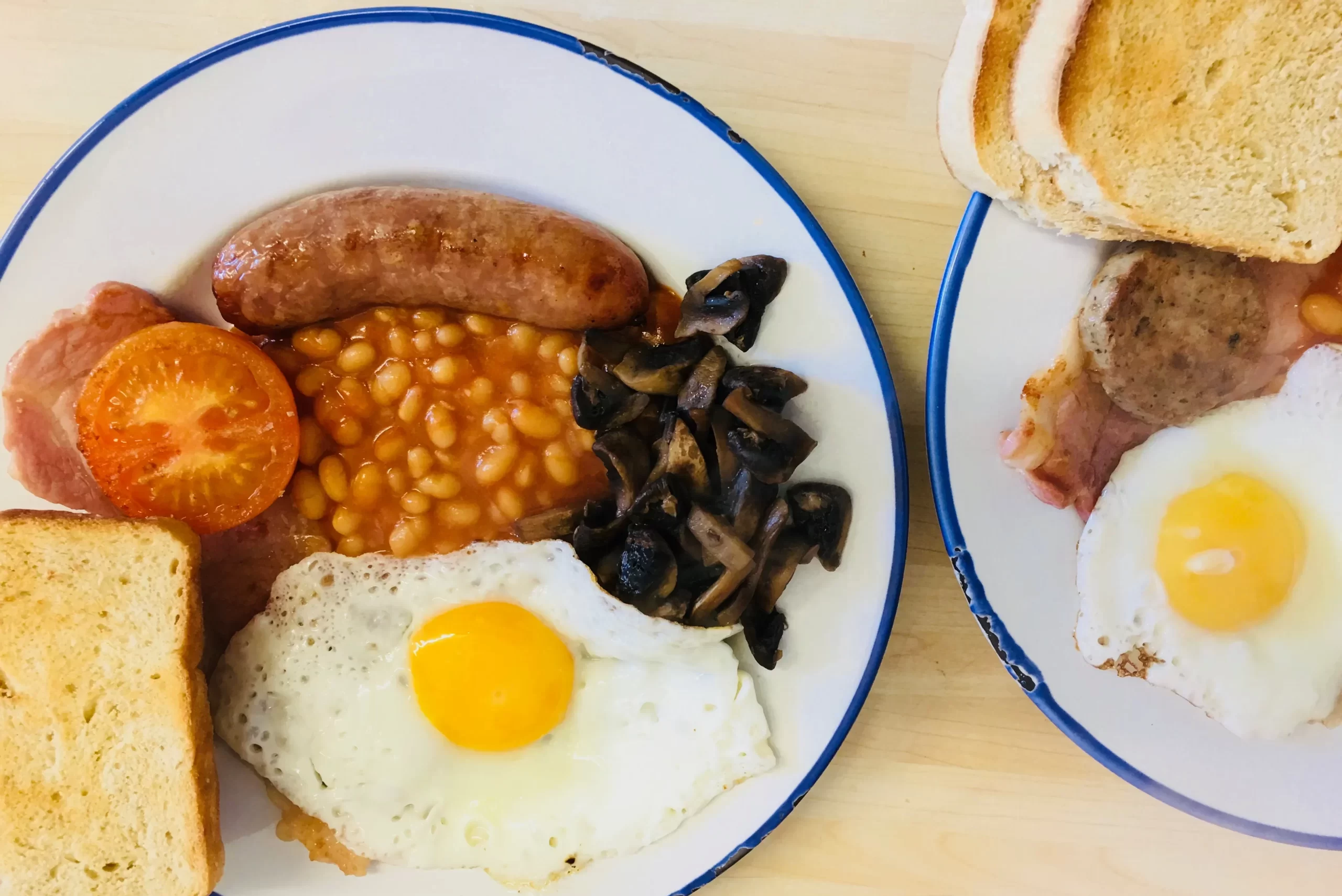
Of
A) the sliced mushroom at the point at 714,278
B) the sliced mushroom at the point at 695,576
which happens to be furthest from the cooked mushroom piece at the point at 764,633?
the sliced mushroom at the point at 714,278

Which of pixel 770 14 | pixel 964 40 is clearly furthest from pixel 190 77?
pixel 964 40

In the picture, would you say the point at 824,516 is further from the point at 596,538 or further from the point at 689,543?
the point at 596,538

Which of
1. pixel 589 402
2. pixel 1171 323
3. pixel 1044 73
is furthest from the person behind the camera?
pixel 589 402

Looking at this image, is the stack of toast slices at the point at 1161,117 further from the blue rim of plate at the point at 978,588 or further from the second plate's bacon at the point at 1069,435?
the second plate's bacon at the point at 1069,435

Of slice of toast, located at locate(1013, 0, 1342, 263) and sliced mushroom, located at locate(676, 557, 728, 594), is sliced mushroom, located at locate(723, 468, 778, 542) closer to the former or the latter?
sliced mushroom, located at locate(676, 557, 728, 594)

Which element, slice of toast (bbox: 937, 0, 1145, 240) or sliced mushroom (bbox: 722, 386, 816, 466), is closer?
slice of toast (bbox: 937, 0, 1145, 240)

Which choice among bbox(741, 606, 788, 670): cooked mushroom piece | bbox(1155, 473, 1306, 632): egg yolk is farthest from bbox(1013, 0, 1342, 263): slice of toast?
bbox(741, 606, 788, 670): cooked mushroom piece

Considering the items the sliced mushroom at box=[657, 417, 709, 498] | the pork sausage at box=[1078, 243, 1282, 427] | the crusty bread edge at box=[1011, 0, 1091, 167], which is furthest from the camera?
the sliced mushroom at box=[657, 417, 709, 498]

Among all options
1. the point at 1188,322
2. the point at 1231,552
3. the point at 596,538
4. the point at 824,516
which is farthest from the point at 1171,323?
the point at 596,538
